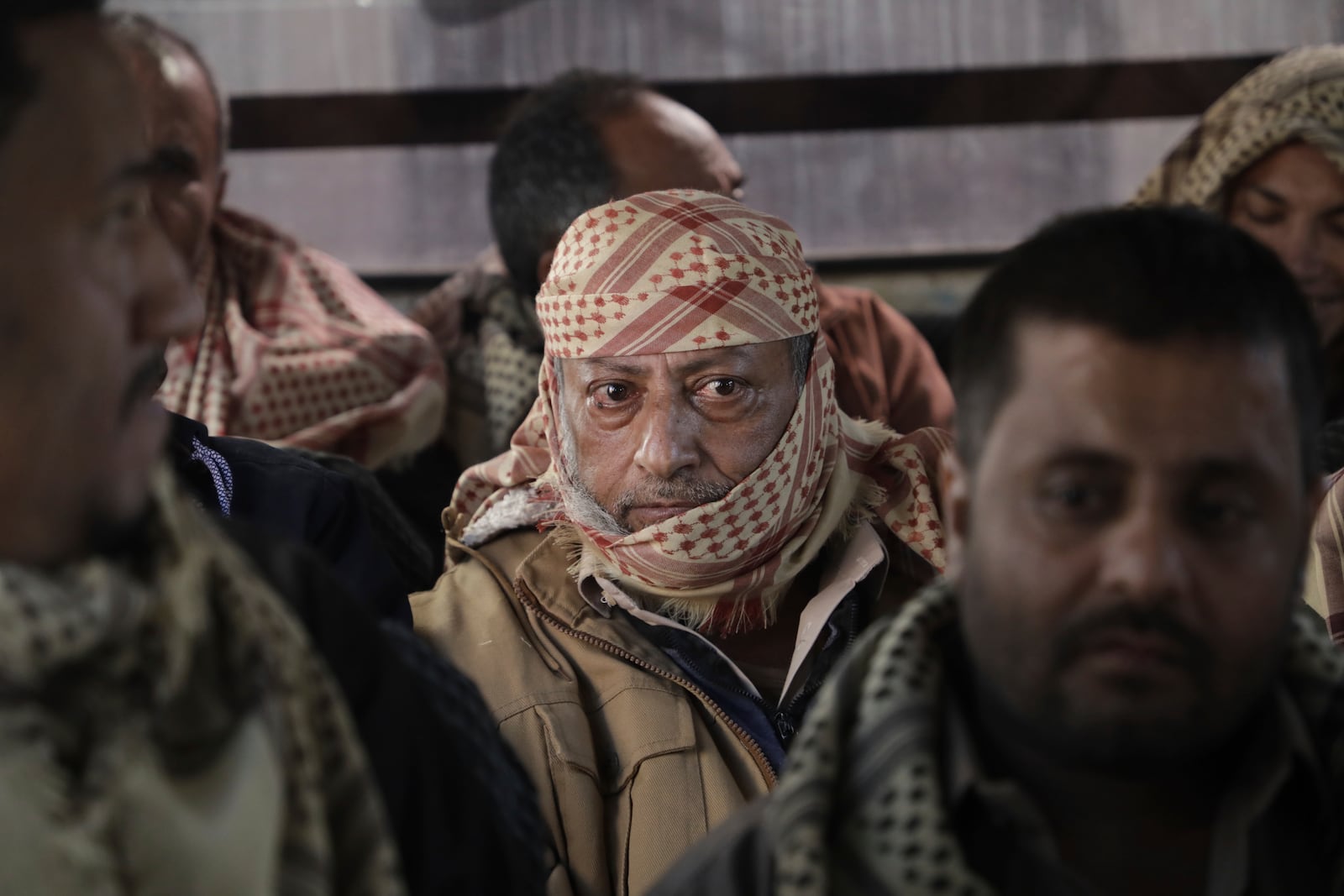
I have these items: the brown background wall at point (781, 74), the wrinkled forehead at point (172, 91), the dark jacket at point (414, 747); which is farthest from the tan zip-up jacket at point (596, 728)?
the brown background wall at point (781, 74)

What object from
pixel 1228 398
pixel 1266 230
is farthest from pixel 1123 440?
pixel 1266 230

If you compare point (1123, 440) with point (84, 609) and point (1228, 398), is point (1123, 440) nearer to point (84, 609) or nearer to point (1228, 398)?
point (1228, 398)

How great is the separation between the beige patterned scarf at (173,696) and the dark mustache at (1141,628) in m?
0.55

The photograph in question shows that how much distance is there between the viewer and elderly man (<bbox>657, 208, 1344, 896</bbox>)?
1169 millimetres

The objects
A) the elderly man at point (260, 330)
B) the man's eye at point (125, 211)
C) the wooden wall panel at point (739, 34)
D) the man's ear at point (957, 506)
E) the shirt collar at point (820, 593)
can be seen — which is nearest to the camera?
the man's eye at point (125, 211)

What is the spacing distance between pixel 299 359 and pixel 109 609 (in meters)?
2.90

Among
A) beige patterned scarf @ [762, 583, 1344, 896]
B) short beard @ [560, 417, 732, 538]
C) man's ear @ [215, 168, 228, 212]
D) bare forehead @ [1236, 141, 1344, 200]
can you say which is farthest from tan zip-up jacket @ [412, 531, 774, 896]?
bare forehead @ [1236, 141, 1344, 200]

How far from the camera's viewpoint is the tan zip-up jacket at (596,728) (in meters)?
2.16

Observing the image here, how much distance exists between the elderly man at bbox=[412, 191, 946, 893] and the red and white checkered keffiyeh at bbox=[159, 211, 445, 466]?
3.66ft

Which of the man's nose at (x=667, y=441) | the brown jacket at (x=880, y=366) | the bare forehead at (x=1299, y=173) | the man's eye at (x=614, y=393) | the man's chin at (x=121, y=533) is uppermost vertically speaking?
the man's chin at (x=121, y=533)

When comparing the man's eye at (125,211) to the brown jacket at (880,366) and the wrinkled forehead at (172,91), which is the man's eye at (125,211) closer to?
the brown jacket at (880,366)

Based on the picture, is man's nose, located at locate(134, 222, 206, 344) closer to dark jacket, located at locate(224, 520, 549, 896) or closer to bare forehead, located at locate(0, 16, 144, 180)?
bare forehead, located at locate(0, 16, 144, 180)

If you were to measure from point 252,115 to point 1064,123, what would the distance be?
242 centimetres

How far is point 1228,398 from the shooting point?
1208mm
